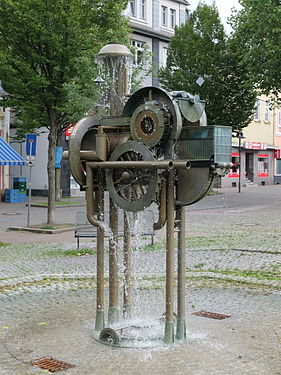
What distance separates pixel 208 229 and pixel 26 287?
9812 millimetres

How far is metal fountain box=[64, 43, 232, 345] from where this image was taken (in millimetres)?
6047

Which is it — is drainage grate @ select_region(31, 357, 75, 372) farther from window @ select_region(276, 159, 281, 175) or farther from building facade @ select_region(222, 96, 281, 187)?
window @ select_region(276, 159, 281, 175)

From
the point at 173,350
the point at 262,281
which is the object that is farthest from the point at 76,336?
the point at 262,281

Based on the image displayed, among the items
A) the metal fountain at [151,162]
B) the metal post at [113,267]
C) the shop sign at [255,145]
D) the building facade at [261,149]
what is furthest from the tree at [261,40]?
the shop sign at [255,145]

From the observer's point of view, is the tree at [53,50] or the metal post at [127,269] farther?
the tree at [53,50]

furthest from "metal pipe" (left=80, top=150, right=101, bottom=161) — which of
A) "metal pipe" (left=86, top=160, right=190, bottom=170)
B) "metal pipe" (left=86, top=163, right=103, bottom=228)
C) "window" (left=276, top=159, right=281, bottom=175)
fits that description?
"window" (left=276, top=159, right=281, bottom=175)

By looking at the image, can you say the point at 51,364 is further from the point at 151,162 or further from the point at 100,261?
the point at 151,162

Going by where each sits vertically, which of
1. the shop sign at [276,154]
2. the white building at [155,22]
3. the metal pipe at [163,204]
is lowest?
the metal pipe at [163,204]

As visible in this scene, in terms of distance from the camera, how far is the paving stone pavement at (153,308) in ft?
18.9

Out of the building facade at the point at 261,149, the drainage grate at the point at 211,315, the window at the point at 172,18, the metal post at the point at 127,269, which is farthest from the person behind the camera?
the building facade at the point at 261,149

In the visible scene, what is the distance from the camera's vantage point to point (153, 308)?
798cm

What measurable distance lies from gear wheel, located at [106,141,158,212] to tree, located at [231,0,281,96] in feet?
65.5

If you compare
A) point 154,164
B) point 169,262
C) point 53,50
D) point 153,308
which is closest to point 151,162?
point 154,164

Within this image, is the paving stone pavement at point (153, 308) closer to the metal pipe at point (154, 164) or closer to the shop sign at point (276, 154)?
the metal pipe at point (154, 164)
